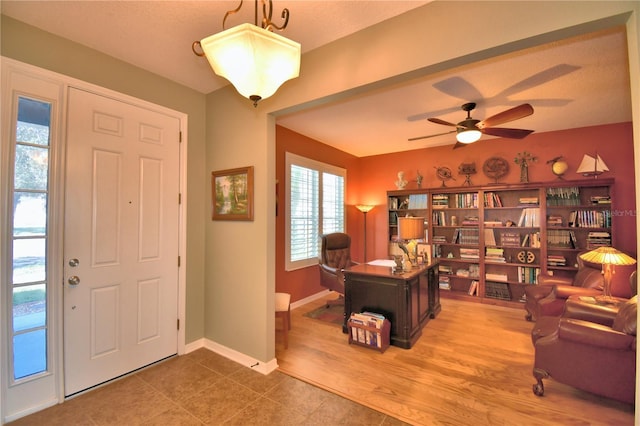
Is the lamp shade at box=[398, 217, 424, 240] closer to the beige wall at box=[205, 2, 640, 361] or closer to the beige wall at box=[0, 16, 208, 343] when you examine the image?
the beige wall at box=[205, 2, 640, 361]

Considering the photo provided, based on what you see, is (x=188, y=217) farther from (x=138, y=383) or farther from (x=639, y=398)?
(x=639, y=398)

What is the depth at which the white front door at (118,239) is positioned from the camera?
217cm

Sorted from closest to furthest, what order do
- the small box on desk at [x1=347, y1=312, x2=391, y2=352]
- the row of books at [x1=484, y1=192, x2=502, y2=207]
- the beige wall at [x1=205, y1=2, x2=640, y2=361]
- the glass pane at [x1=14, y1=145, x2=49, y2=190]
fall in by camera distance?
the beige wall at [x1=205, y1=2, x2=640, y2=361] < the glass pane at [x1=14, y1=145, x2=49, y2=190] < the small box on desk at [x1=347, y1=312, x2=391, y2=352] < the row of books at [x1=484, y1=192, x2=502, y2=207]

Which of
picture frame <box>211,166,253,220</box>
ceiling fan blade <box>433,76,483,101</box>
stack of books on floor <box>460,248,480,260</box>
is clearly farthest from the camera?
stack of books on floor <box>460,248,480,260</box>

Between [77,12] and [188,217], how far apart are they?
1.73m

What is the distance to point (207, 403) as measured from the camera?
6.86ft

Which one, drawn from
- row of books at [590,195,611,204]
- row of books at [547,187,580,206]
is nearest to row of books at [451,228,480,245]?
row of books at [547,187,580,206]

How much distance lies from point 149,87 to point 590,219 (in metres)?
5.65

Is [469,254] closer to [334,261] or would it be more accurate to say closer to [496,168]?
[496,168]

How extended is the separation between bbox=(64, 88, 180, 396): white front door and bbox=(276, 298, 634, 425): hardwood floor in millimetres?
1303

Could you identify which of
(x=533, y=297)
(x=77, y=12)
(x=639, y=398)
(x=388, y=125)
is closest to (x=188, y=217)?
(x=77, y=12)

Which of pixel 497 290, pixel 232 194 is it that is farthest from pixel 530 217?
pixel 232 194

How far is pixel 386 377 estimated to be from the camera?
2.43 meters

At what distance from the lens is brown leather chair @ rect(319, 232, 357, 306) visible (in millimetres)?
3926
